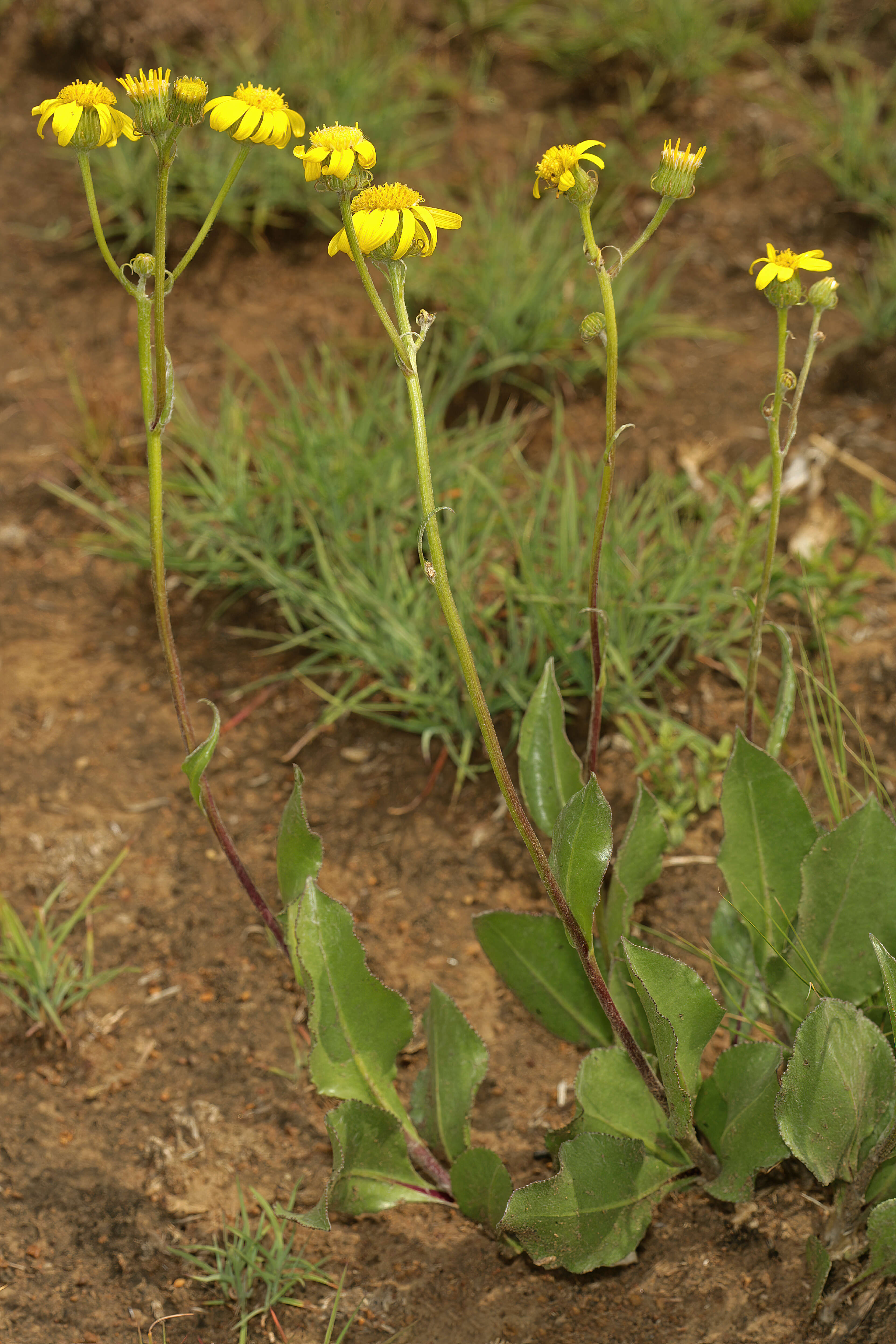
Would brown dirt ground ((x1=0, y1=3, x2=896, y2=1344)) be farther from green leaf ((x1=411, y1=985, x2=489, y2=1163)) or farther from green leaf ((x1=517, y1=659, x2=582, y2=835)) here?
green leaf ((x1=517, y1=659, x2=582, y2=835))

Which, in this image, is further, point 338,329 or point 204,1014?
point 338,329

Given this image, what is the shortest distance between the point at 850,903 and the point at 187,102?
1310 millimetres

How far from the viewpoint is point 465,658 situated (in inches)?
49.7

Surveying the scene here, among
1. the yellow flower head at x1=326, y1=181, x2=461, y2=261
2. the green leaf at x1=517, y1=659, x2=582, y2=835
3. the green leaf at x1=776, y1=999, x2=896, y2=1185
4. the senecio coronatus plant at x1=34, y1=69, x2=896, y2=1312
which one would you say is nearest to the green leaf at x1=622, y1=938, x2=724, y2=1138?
the senecio coronatus plant at x1=34, y1=69, x2=896, y2=1312

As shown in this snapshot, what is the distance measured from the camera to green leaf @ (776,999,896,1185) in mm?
1369

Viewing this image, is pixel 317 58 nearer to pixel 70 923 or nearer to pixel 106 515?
pixel 106 515

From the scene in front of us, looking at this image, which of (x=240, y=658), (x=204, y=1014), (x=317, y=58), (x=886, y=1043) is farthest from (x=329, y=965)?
(x=317, y=58)

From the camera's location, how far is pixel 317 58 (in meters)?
4.05

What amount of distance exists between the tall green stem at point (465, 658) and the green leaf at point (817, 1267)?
358 mm

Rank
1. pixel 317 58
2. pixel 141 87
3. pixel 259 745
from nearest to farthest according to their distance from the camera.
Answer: pixel 141 87
pixel 259 745
pixel 317 58

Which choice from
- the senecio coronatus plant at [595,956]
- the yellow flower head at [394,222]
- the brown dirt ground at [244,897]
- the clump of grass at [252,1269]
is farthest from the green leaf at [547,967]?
the yellow flower head at [394,222]

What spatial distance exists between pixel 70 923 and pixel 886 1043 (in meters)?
1.35

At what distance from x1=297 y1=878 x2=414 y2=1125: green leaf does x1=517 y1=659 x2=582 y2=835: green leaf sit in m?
0.37

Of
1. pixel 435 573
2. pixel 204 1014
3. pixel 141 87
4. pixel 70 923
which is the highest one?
pixel 141 87
